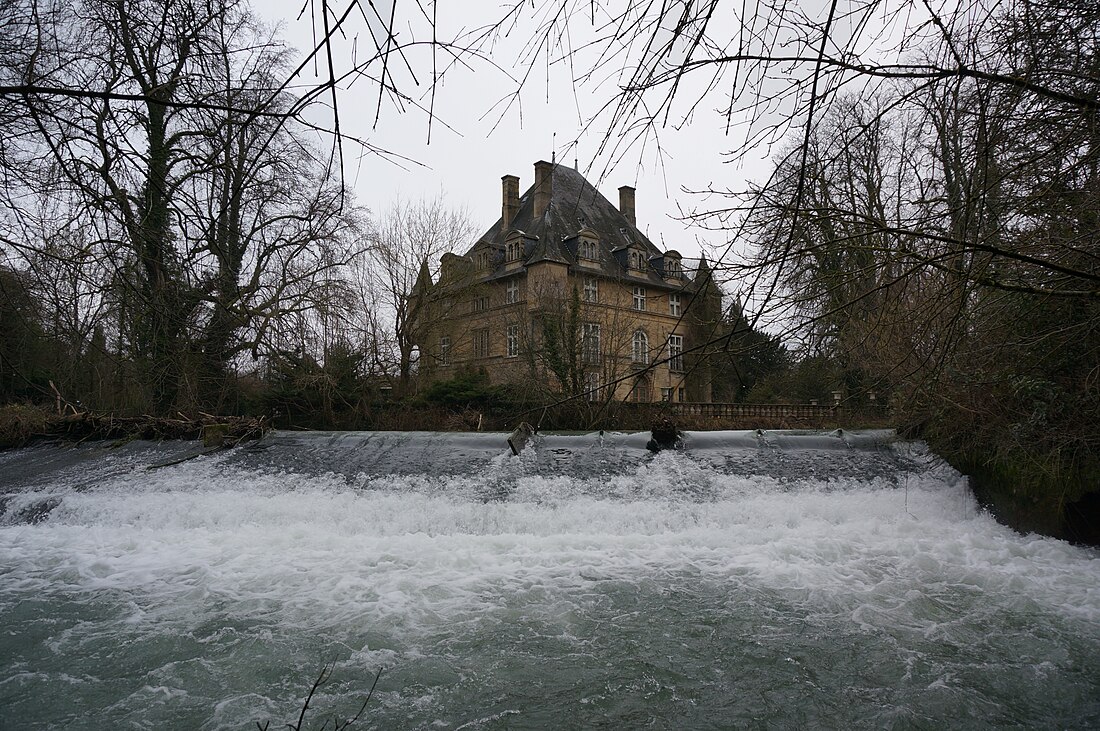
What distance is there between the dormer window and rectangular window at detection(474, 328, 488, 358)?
5.69 meters

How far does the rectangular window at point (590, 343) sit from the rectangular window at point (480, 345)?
6.06 metres

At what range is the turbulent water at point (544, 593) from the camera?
473cm

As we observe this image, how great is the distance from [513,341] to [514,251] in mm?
9851

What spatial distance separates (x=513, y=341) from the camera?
24.2 meters

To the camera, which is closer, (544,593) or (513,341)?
(544,593)

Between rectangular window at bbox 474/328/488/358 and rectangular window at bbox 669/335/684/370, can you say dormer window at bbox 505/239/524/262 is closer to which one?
rectangular window at bbox 474/328/488/358

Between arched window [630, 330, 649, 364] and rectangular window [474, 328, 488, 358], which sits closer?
arched window [630, 330, 649, 364]

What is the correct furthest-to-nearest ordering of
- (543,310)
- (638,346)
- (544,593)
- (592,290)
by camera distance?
1. (638,346)
2. (592,290)
3. (543,310)
4. (544,593)

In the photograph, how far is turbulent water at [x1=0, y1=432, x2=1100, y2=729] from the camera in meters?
4.73

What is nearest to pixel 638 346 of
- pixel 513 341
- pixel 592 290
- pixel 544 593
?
pixel 592 290

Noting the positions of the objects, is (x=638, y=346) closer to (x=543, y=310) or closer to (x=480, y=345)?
(x=480, y=345)

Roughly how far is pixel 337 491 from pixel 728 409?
11724 mm

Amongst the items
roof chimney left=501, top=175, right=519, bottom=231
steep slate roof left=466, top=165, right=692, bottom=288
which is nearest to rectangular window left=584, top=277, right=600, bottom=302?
steep slate roof left=466, top=165, right=692, bottom=288

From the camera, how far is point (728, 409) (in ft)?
63.5
